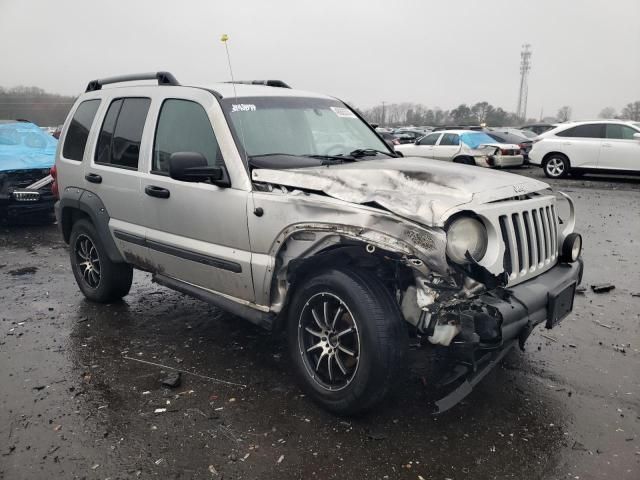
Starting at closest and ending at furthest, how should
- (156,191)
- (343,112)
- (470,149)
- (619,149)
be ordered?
(156,191), (343,112), (619,149), (470,149)

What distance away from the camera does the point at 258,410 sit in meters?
3.30

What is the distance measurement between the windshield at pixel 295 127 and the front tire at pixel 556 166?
1217 cm

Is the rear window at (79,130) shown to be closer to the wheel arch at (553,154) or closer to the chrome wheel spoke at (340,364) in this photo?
the chrome wheel spoke at (340,364)

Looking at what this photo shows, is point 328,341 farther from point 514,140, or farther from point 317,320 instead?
point 514,140

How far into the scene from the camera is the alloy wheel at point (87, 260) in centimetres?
515

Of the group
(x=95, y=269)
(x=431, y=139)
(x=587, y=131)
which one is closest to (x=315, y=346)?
(x=95, y=269)

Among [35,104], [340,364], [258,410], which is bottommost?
A: [258,410]

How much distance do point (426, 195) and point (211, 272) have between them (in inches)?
66.7

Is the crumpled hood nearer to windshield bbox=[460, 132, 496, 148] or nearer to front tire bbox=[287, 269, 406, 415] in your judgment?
front tire bbox=[287, 269, 406, 415]

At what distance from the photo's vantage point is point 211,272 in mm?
3820

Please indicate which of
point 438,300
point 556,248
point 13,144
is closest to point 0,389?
point 438,300

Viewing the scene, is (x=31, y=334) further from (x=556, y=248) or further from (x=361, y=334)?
(x=556, y=248)

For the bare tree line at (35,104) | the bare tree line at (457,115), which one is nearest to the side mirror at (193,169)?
the bare tree line at (35,104)

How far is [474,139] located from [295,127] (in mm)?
14321
